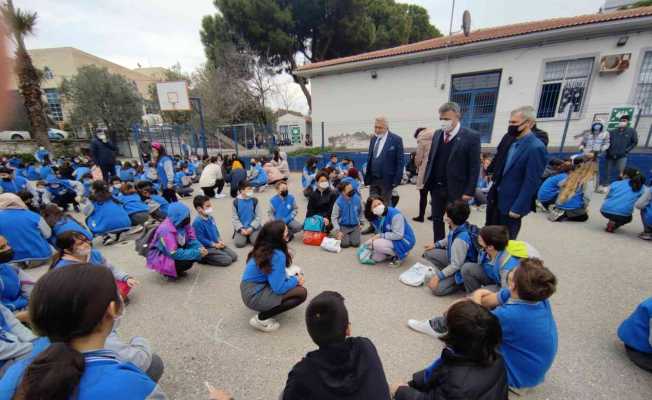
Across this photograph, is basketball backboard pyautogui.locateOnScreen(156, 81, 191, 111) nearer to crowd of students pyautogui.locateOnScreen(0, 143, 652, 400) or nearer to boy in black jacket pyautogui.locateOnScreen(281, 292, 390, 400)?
crowd of students pyautogui.locateOnScreen(0, 143, 652, 400)

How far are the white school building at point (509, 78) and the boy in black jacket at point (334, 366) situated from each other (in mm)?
11415

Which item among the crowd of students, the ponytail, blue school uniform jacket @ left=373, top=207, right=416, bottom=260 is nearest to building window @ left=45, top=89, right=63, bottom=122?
the crowd of students

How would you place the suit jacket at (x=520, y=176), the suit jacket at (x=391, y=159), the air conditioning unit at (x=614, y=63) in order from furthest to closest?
the air conditioning unit at (x=614, y=63), the suit jacket at (x=391, y=159), the suit jacket at (x=520, y=176)

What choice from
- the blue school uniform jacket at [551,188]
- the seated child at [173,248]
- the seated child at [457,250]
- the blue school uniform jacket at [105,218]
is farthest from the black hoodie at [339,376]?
the blue school uniform jacket at [551,188]

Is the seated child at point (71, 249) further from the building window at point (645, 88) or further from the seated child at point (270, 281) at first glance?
the building window at point (645, 88)

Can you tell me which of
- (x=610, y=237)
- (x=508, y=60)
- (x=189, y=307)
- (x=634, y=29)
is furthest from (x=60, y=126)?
(x=634, y=29)

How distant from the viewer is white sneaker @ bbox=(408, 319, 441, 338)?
2468 mm

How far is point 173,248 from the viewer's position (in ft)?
10.9

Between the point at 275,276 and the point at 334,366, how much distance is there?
1.35 metres

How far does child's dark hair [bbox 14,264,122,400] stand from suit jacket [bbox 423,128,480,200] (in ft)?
11.7

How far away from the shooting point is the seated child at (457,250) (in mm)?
2850

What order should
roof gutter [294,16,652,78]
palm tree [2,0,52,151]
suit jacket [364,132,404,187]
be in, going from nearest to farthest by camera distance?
1. palm tree [2,0,52,151]
2. suit jacket [364,132,404,187]
3. roof gutter [294,16,652,78]

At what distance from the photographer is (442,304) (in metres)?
2.91

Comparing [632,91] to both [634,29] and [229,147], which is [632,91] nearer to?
[634,29]
